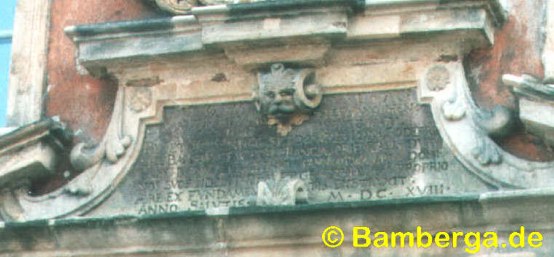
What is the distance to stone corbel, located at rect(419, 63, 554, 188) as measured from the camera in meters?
13.3

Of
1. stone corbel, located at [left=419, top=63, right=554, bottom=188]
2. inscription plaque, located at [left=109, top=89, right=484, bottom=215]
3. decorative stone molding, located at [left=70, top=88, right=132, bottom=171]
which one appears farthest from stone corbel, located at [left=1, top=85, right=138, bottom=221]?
stone corbel, located at [left=419, top=63, right=554, bottom=188]

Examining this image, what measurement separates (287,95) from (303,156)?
342mm

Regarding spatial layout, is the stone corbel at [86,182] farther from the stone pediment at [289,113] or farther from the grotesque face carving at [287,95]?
the grotesque face carving at [287,95]

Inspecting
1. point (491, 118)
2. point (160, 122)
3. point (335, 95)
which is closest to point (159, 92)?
point (160, 122)

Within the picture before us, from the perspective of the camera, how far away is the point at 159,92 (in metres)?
14.1

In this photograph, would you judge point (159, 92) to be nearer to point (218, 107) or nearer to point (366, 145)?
point (218, 107)

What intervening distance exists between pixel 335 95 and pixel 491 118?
910mm

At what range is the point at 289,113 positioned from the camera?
13742 millimetres

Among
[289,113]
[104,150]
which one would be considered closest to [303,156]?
[289,113]

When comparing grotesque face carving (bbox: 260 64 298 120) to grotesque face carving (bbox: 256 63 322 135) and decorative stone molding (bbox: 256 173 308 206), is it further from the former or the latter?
decorative stone molding (bbox: 256 173 308 206)

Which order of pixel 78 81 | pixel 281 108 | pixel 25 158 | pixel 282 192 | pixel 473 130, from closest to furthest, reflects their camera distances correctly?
pixel 473 130 < pixel 282 192 < pixel 281 108 < pixel 25 158 < pixel 78 81

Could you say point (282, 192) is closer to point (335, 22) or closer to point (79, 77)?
point (335, 22)

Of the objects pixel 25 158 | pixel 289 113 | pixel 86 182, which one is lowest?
pixel 86 182

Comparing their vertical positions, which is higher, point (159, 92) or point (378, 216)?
point (159, 92)
